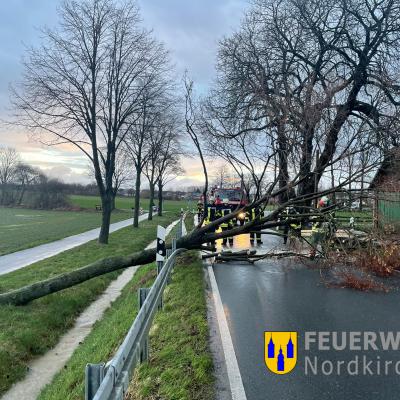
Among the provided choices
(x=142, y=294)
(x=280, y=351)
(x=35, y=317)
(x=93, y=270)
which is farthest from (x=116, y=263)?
(x=280, y=351)

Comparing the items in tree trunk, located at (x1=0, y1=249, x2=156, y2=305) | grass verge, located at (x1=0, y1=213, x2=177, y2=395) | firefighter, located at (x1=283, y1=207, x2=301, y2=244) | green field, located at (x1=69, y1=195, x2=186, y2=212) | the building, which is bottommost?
grass verge, located at (x1=0, y1=213, x2=177, y2=395)

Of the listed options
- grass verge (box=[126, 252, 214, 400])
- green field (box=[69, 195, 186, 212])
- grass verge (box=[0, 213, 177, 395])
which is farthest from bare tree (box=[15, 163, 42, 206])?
grass verge (box=[126, 252, 214, 400])

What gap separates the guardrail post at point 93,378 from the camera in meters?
2.63

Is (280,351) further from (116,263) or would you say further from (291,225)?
(291,225)

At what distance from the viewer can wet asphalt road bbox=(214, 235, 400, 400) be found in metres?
4.03

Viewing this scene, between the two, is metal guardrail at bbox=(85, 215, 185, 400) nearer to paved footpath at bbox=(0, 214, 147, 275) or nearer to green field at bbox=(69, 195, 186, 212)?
paved footpath at bbox=(0, 214, 147, 275)

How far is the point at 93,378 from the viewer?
2.65 m

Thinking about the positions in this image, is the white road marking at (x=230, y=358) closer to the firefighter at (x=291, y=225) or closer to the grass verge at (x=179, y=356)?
the grass verge at (x=179, y=356)

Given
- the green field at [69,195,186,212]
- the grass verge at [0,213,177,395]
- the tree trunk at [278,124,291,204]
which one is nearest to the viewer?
the grass verge at [0,213,177,395]

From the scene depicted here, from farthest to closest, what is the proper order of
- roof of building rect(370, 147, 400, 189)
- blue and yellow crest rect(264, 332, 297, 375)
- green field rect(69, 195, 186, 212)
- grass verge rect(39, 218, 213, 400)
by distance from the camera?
green field rect(69, 195, 186, 212) < roof of building rect(370, 147, 400, 189) < blue and yellow crest rect(264, 332, 297, 375) < grass verge rect(39, 218, 213, 400)

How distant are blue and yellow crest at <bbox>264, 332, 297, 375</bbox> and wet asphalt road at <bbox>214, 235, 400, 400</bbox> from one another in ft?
0.25

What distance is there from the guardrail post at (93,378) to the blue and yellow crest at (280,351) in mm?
2404

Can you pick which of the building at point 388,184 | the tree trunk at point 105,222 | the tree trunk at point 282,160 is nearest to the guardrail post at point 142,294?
the tree trunk at point 282,160

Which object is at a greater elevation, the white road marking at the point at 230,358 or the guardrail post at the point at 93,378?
the guardrail post at the point at 93,378
